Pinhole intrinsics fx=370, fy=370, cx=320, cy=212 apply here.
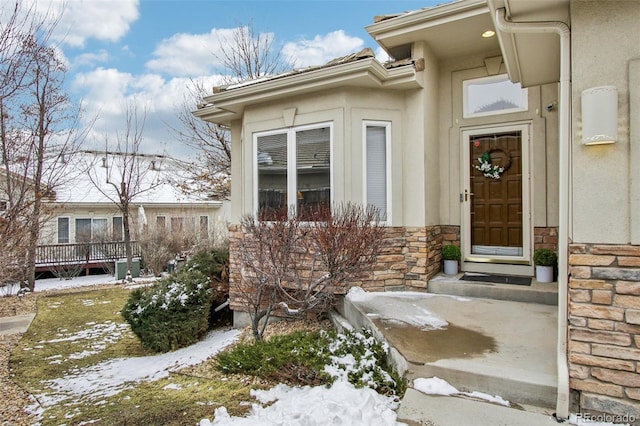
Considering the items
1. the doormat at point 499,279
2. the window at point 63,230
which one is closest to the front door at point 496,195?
the doormat at point 499,279

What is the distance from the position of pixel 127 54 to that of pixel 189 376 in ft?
40.4

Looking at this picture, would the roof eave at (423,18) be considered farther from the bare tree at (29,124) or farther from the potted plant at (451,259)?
the bare tree at (29,124)

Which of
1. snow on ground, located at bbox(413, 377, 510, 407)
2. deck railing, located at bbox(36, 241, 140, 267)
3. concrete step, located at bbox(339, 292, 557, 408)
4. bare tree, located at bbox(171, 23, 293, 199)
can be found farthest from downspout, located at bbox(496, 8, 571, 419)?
deck railing, located at bbox(36, 241, 140, 267)

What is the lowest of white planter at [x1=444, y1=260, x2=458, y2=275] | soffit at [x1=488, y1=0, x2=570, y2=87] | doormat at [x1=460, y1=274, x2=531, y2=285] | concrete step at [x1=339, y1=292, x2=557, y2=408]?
concrete step at [x1=339, y1=292, x2=557, y2=408]

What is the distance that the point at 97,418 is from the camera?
11.4 ft

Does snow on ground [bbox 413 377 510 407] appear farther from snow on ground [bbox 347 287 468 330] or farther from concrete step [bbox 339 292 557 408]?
snow on ground [bbox 347 287 468 330]

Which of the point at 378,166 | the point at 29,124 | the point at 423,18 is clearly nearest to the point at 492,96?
the point at 423,18

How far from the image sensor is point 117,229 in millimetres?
17141

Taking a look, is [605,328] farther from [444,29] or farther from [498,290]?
[444,29]

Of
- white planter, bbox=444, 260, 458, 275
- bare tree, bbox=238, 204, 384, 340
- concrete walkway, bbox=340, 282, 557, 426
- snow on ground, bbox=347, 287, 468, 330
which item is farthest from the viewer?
white planter, bbox=444, 260, 458, 275

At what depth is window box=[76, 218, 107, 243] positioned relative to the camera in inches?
644

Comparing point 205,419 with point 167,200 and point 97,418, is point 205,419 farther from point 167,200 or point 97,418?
point 167,200

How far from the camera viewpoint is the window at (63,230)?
56.3ft

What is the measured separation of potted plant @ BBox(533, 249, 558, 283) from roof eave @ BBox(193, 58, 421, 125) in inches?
126
